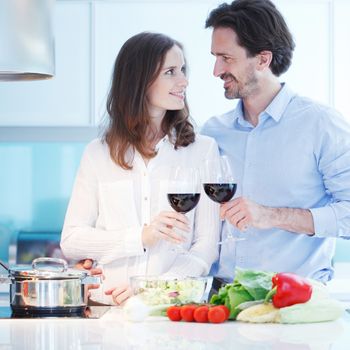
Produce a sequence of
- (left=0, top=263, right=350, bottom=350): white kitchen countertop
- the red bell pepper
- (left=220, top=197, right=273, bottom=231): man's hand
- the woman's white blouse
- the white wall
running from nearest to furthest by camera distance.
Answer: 1. (left=0, top=263, right=350, bottom=350): white kitchen countertop
2. the red bell pepper
3. (left=220, top=197, right=273, bottom=231): man's hand
4. the woman's white blouse
5. the white wall

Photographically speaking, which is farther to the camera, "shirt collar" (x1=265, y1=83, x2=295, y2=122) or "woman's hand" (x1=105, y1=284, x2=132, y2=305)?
"shirt collar" (x1=265, y1=83, x2=295, y2=122)

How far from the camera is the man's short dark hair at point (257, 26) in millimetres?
3131

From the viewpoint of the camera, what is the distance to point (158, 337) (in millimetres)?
2125

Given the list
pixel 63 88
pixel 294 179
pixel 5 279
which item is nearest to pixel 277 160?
pixel 294 179

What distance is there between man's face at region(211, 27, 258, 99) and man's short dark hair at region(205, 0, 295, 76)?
23 mm

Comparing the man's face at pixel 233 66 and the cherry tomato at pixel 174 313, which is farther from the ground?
the man's face at pixel 233 66

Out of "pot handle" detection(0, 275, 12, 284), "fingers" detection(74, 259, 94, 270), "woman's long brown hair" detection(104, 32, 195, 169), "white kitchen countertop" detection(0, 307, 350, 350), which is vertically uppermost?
"woman's long brown hair" detection(104, 32, 195, 169)

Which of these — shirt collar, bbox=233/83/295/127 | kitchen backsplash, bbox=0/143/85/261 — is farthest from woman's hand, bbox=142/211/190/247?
kitchen backsplash, bbox=0/143/85/261

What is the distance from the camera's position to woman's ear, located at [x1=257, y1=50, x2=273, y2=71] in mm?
3148

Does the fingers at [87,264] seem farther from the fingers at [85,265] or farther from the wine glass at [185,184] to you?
the wine glass at [185,184]

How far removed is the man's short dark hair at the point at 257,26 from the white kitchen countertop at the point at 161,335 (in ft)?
3.59

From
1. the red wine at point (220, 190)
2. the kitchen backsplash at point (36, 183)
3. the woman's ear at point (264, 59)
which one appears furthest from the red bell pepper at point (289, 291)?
the kitchen backsplash at point (36, 183)

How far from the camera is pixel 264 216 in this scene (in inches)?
109

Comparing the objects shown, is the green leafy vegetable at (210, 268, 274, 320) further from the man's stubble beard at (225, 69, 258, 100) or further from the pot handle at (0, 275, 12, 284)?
the man's stubble beard at (225, 69, 258, 100)
